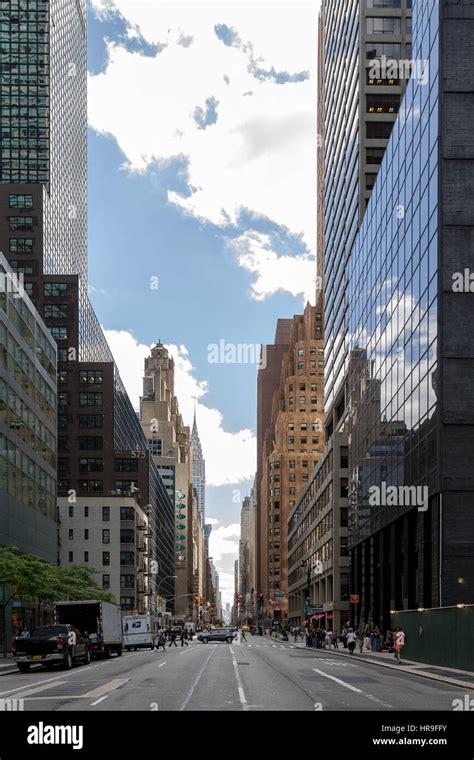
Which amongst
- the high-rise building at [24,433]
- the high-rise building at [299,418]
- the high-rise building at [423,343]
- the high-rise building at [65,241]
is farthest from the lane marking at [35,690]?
the high-rise building at [299,418]

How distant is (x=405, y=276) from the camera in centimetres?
6056

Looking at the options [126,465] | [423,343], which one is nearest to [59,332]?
[126,465]

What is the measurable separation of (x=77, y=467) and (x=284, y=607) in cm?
7244

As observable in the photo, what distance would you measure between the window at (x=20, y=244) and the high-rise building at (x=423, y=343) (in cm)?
7272

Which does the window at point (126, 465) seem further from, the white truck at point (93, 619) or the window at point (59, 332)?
the white truck at point (93, 619)

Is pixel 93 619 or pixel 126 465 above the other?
pixel 126 465

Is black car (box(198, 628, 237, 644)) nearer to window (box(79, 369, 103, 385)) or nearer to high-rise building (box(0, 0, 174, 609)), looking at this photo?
high-rise building (box(0, 0, 174, 609))

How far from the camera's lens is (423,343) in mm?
54000

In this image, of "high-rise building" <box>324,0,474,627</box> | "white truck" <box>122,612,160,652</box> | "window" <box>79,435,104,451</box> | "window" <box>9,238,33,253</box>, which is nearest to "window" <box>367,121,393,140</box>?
"high-rise building" <box>324,0,474,627</box>

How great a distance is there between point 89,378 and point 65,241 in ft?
109

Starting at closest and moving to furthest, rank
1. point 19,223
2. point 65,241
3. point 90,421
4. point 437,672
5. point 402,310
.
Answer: point 437,672
point 402,310
point 19,223
point 90,421
point 65,241

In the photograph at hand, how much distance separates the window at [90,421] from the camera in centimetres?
14012

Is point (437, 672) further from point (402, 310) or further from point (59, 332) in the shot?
point (59, 332)
